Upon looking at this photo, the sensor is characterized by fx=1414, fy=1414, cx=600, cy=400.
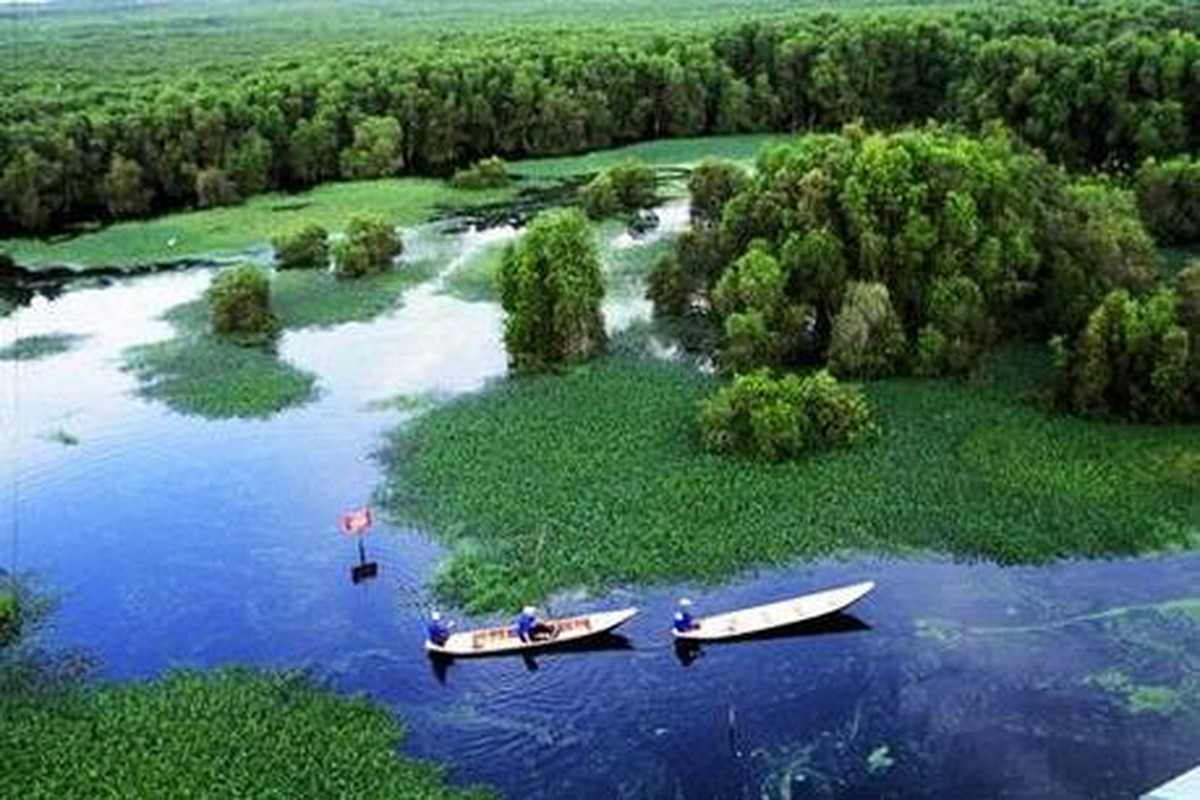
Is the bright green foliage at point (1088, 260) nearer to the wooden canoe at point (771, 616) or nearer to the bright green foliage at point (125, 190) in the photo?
the wooden canoe at point (771, 616)

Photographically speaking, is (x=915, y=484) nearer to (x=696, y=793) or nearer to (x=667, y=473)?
(x=667, y=473)

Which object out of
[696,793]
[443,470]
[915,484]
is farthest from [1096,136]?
[696,793]

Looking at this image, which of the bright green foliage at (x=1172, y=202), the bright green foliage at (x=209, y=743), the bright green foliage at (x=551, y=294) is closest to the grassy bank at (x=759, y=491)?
the bright green foliage at (x=551, y=294)

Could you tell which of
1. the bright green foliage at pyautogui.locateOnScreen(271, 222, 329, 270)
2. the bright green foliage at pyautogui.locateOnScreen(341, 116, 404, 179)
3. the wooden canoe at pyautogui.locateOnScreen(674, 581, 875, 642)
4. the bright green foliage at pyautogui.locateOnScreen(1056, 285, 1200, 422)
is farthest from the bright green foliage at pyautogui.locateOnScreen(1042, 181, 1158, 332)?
the bright green foliage at pyautogui.locateOnScreen(341, 116, 404, 179)

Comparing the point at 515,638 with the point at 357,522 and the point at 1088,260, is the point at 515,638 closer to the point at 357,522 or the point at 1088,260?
the point at 357,522

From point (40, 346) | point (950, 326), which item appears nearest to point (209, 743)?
point (950, 326)
